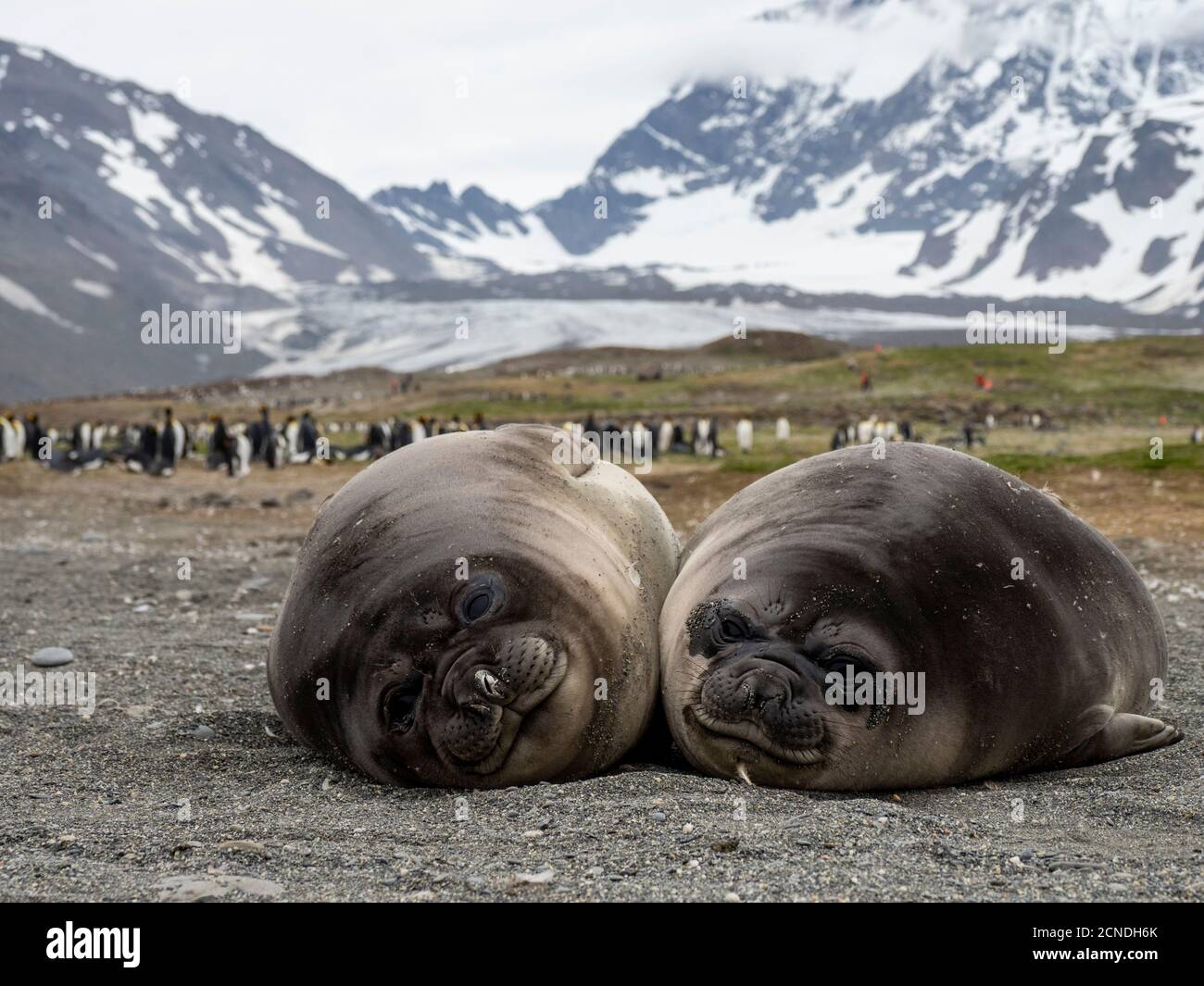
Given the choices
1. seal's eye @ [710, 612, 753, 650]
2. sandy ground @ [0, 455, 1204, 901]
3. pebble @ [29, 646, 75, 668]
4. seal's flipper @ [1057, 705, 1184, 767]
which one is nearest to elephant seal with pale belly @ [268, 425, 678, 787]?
sandy ground @ [0, 455, 1204, 901]

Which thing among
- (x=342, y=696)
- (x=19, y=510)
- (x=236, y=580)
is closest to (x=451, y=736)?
(x=342, y=696)

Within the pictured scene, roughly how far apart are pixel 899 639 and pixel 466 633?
1.60 metres

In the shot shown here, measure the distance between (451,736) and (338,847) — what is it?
2.23 feet

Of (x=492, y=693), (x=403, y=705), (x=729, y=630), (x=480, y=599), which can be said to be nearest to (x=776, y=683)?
(x=729, y=630)

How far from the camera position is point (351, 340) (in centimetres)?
15512

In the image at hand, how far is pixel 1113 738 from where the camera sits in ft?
18.1

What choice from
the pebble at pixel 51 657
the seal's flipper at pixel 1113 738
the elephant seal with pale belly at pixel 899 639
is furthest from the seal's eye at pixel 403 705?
the pebble at pixel 51 657

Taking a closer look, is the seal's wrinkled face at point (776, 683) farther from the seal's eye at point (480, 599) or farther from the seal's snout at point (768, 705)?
the seal's eye at point (480, 599)

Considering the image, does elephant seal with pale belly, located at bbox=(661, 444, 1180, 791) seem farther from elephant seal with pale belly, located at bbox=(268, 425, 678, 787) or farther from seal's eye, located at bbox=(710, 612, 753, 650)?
elephant seal with pale belly, located at bbox=(268, 425, 678, 787)

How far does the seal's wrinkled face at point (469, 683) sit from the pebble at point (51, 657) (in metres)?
3.66

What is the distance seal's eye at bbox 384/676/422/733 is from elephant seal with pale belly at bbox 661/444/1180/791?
1009 mm

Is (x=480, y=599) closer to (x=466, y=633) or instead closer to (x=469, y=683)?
(x=466, y=633)

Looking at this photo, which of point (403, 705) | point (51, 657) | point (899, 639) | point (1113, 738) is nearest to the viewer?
point (899, 639)

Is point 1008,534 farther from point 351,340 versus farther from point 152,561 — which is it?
point 351,340
